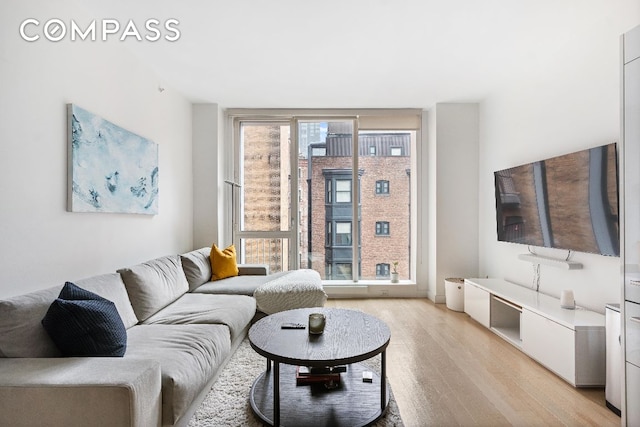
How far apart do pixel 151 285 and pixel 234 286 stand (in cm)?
99

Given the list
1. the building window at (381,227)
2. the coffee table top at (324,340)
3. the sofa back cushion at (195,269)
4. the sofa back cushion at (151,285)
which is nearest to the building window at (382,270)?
the building window at (381,227)

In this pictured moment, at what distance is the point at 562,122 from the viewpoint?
3166 millimetres

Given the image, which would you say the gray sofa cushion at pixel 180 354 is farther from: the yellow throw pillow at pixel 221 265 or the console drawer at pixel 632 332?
the console drawer at pixel 632 332

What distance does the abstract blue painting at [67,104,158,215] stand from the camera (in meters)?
2.42

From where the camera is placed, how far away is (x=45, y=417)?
1.40 m

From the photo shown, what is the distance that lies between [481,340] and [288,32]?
3329mm

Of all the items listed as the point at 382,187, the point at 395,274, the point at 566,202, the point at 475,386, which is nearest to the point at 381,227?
the point at 382,187

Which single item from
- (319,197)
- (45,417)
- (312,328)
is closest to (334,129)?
(319,197)

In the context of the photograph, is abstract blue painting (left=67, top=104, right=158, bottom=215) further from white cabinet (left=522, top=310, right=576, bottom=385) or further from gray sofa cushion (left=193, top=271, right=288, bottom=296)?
white cabinet (left=522, top=310, right=576, bottom=385)

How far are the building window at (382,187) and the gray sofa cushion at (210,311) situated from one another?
268cm

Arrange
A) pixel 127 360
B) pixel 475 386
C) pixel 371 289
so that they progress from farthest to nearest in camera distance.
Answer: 1. pixel 371 289
2. pixel 475 386
3. pixel 127 360

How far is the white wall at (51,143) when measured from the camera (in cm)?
194

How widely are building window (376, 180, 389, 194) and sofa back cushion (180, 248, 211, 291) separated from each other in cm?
268

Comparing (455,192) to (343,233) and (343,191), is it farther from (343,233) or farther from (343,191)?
(343,233)
